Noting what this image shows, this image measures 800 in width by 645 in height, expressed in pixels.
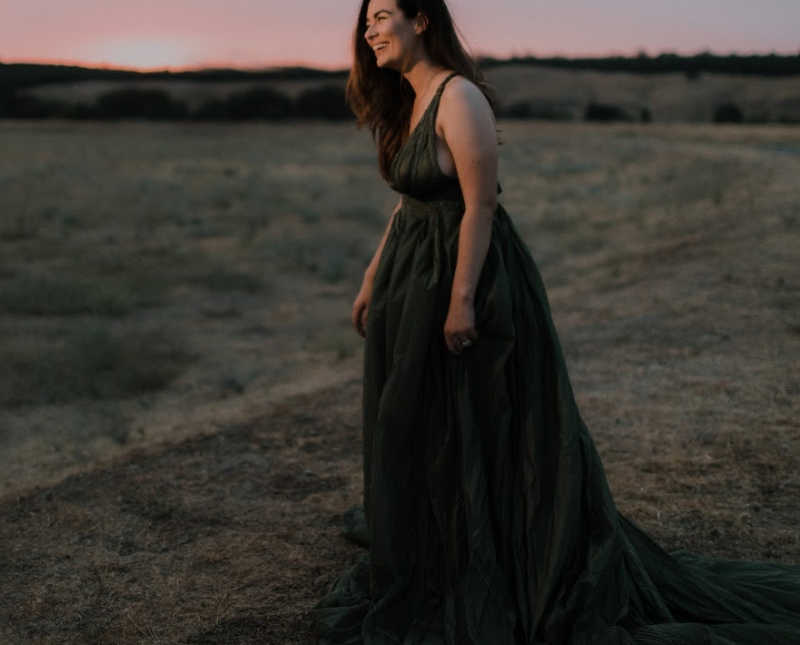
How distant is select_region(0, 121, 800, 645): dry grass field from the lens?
3.63 meters

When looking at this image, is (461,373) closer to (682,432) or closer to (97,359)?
(682,432)

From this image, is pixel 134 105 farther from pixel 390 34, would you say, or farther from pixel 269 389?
pixel 390 34

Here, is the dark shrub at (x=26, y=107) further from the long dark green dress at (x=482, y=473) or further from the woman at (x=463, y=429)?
the long dark green dress at (x=482, y=473)

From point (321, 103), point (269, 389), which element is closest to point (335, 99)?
point (321, 103)

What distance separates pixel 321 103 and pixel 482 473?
45.2 m

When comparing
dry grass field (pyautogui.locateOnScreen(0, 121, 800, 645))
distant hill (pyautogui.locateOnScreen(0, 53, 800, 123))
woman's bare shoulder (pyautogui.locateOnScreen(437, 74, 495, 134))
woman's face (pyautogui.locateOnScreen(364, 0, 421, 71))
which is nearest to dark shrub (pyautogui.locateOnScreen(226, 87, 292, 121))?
distant hill (pyautogui.locateOnScreen(0, 53, 800, 123))

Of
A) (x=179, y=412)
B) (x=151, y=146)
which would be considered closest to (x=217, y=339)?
(x=179, y=412)

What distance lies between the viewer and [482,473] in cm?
264

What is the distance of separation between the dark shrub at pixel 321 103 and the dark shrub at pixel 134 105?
6.36 meters

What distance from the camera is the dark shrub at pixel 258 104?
45.1m

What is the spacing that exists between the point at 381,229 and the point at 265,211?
2.86 m

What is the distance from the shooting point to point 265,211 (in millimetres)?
17797

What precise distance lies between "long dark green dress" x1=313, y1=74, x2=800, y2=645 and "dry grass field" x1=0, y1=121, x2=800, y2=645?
0.66m

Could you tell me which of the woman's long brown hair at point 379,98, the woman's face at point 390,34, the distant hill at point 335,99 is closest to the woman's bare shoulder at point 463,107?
the woman's face at point 390,34
